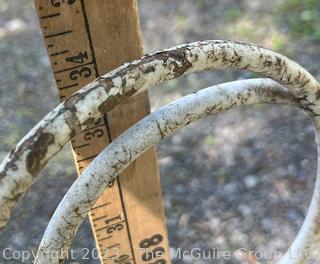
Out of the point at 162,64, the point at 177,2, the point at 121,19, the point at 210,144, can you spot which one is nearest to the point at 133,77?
the point at 162,64

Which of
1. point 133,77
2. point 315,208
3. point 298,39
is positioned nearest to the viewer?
point 133,77

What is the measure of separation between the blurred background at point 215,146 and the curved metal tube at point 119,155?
0.71 m

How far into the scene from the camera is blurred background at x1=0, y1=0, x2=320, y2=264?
4.85 feet

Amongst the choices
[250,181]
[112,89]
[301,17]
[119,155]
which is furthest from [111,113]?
[301,17]

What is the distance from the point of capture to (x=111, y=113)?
886 mm

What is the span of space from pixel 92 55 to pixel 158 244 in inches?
20.6

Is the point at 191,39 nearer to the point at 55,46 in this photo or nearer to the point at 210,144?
the point at 210,144

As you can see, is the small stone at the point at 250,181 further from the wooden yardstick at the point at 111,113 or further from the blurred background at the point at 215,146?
the wooden yardstick at the point at 111,113

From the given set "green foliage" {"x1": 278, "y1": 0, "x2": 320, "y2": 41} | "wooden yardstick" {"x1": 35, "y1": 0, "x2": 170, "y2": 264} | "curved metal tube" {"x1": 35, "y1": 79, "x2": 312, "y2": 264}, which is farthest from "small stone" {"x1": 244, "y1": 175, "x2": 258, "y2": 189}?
"curved metal tube" {"x1": 35, "y1": 79, "x2": 312, "y2": 264}

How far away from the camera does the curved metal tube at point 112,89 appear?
1.94 feet

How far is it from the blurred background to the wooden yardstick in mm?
342

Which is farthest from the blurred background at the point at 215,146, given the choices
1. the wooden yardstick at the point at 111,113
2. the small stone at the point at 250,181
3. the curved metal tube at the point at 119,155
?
the curved metal tube at the point at 119,155

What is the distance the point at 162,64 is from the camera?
667mm

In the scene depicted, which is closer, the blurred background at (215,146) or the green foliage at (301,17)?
the blurred background at (215,146)
